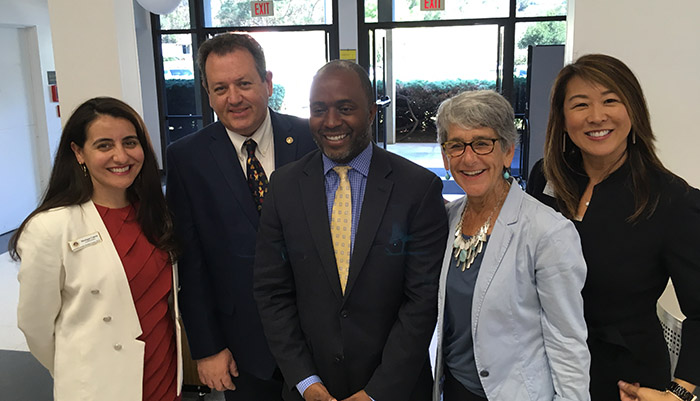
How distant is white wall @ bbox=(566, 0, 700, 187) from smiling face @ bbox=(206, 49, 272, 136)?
153 centimetres

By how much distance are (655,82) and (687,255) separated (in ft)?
4.12

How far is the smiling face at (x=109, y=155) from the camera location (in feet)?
5.92

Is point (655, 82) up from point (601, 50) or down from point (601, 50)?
down

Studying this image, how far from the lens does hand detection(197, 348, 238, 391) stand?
2.02 meters

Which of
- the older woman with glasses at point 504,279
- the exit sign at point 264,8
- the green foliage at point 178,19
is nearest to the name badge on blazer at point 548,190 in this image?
the older woman with glasses at point 504,279

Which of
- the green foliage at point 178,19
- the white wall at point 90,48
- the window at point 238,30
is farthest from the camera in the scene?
the green foliage at point 178,19

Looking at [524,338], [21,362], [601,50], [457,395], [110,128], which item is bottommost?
[21,362]

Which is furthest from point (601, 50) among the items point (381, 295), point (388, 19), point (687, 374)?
point (388, 19)

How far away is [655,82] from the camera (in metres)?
2.45

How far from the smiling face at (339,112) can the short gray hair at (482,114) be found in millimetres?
264

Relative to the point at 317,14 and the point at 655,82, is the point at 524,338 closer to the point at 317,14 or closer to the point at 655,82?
the point at 655,82

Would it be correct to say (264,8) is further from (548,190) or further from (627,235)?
(627,235)

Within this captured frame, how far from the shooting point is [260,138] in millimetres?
2039

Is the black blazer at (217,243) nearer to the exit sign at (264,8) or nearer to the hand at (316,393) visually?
the hand at (316,393)
